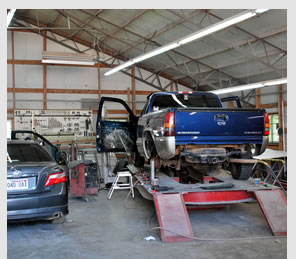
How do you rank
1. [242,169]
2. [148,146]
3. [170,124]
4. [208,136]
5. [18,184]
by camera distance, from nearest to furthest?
[18,184] < [170,124] < [208,136] < [242,169] < [148,146]

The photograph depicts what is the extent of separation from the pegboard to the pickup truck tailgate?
400 inches

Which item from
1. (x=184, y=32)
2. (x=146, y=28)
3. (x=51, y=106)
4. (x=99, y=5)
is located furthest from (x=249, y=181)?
(x=51, y=106)

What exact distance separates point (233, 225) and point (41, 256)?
9.87 ft

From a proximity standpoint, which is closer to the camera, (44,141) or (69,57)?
(44,141)

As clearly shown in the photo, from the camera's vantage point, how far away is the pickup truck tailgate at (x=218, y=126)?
5285 mm

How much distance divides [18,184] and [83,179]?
321 centimetres

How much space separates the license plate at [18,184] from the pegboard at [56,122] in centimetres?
1032

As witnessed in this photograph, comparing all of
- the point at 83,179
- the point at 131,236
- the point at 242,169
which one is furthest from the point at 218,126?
the point at 83,179

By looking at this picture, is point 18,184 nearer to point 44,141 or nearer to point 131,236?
point 131,236

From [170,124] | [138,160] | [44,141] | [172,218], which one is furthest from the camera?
[44,141]

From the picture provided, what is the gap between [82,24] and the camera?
14102 mm

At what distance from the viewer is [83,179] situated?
24.9 ft

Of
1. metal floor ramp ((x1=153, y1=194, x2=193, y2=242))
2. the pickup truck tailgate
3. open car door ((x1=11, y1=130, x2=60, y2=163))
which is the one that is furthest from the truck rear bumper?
open car door ((x1=11, y1=130, x2=60, y2=163))

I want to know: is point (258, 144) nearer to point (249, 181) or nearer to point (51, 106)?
point (249, 181)
